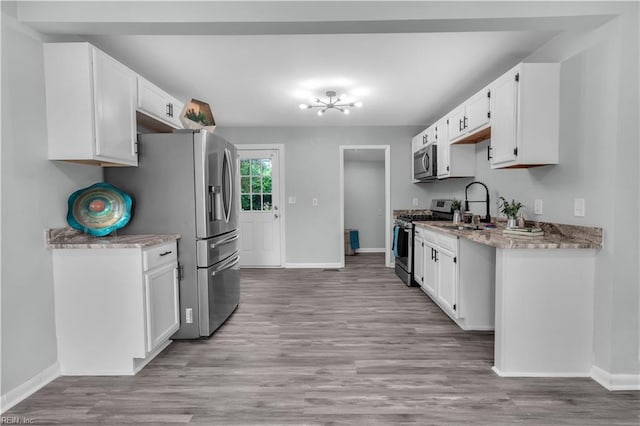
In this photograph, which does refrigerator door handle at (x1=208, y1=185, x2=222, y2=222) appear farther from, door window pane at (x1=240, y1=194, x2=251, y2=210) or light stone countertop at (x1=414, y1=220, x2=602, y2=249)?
door window pane at (x1=240, y1=194, x2=251, y2=210)

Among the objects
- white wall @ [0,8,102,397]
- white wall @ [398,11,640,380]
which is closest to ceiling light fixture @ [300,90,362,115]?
white wall @ [398,11,640,380]

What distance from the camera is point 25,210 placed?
1.90m

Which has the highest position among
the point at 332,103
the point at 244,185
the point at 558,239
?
the point at 332,103

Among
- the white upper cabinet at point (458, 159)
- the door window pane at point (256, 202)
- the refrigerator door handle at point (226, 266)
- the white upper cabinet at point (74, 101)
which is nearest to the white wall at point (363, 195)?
the door window pane at point (256, 202)

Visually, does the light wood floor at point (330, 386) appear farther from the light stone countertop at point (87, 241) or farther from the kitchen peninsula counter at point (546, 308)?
the light stone countertop at point (87, 241)

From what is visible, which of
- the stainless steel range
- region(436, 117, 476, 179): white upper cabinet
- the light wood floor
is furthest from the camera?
the stainless steel range

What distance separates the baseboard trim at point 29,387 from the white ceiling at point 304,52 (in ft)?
7.07

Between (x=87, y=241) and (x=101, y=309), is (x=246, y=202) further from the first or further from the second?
(x=101, y=309)

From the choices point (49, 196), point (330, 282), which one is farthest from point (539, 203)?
point (49, 196)

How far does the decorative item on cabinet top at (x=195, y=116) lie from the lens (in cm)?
280

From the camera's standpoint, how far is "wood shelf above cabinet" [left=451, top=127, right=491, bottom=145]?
306cm

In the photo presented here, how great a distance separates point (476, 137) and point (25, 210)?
12.7ft

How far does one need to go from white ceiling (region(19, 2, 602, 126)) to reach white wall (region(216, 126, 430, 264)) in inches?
36.1

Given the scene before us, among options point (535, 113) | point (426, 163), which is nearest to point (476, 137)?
point (426, 163)
